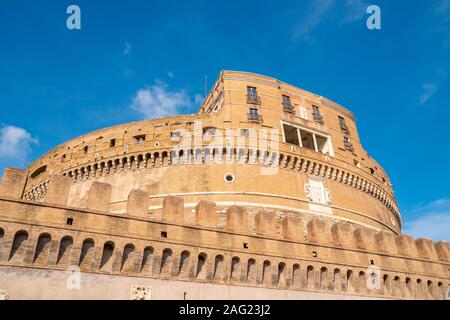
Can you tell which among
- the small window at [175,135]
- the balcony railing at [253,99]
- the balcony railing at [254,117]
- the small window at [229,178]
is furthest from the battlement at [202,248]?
the balcony railing at [253,99]

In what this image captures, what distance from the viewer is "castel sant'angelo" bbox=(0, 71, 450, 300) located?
9492 millimetres

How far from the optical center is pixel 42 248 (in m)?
9.32

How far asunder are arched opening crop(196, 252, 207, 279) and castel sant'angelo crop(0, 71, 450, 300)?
40 millimetres

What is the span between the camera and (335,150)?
27.2 metres

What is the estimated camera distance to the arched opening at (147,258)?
10.1 m

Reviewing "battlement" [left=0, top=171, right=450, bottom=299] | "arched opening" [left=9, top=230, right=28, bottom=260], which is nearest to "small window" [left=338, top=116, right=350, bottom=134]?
"battlement" [left=0, top=171, right=450, bottom=299]

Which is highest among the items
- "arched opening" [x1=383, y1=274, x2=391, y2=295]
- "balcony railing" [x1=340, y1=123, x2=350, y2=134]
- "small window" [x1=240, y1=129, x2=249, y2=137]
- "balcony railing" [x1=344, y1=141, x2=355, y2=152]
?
"balcony railing" [x1=340, y1=123, x2=350, y2=134]

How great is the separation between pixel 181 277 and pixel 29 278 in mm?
3836

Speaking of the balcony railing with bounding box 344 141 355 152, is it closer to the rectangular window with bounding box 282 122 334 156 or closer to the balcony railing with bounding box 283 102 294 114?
the rectangular window with bounding box 282 122 334 156

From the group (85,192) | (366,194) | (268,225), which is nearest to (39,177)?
(85,192)

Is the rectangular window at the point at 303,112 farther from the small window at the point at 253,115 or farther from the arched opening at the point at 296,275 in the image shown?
the arched opening at the point at 296,275

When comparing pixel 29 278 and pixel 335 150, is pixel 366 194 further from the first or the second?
pixel 29 278

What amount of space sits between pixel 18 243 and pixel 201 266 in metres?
4.88

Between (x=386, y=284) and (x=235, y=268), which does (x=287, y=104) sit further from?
(x=235, y=268)
